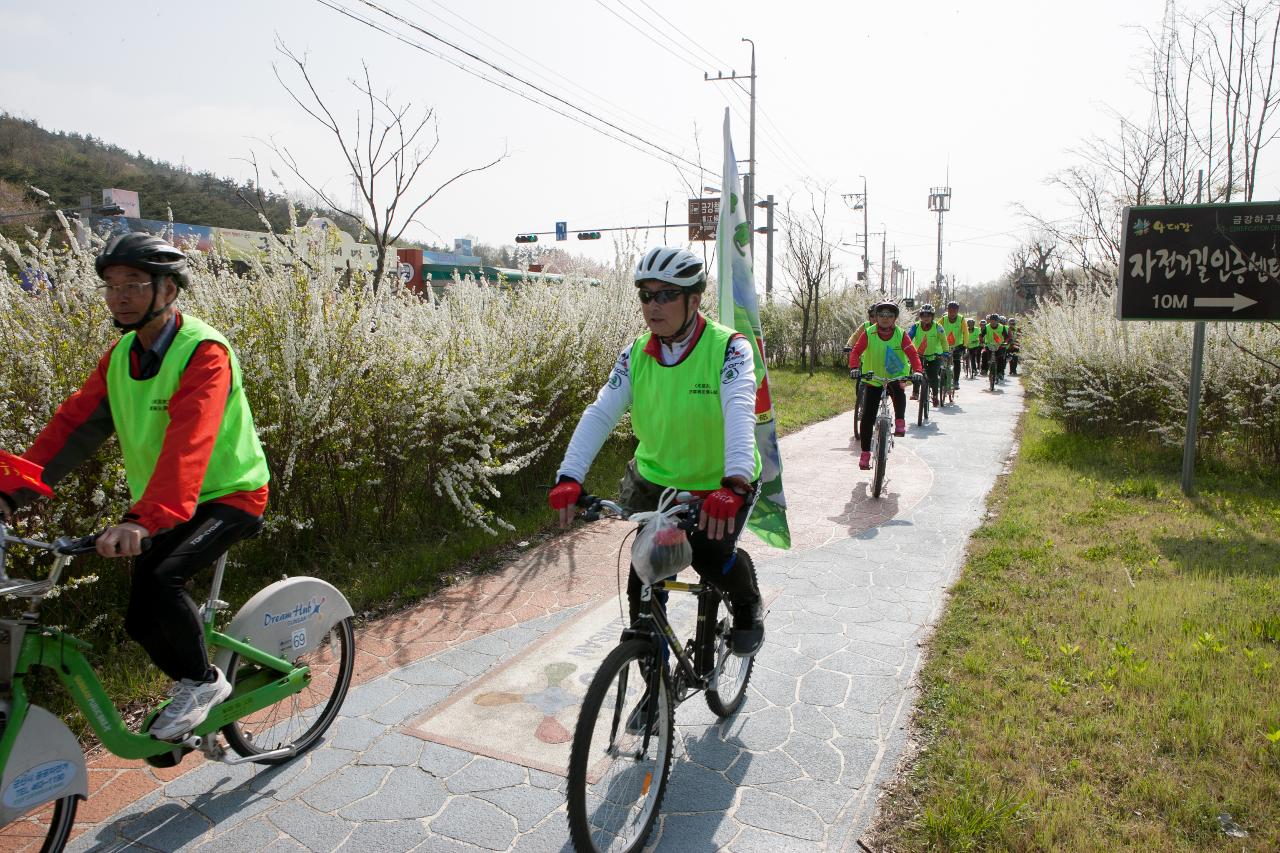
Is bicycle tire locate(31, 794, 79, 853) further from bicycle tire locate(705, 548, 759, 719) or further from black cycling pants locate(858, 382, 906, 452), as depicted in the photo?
black cycling pants locate(858, 382, 906, 452)

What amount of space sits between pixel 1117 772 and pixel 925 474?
642 cm

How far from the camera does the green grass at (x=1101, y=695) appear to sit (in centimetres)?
286

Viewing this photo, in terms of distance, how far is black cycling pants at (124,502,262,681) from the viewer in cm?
262

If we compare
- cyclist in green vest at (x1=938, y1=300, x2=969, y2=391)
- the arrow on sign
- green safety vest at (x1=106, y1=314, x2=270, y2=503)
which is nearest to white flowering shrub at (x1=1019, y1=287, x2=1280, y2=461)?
the arrow on sign

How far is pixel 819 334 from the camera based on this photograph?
30297 mm

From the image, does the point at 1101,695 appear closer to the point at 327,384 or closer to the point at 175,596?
the point at 175,596

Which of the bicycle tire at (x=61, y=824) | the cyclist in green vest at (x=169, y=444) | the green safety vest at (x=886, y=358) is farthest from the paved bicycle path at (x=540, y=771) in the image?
the green safety vest at (x=886, y=358)

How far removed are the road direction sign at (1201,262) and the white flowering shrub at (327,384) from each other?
20.3 feet

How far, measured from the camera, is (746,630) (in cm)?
341

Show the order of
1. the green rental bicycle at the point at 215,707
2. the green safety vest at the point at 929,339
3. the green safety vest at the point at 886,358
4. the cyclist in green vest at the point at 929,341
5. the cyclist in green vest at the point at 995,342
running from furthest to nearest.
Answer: the cyclist in green vest at the point at 995,342 < the green safety vest at the point at 929,339 < the cyclist in green vest at the point at 929,341 < the green safety vest at the point at 886,358 < the green rental bicycle at the point at 215,707

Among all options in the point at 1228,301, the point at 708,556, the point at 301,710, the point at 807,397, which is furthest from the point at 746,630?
the point at 807,397

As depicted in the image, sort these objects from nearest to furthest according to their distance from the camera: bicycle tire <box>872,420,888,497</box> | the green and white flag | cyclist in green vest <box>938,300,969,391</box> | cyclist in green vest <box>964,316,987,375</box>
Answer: the green and white flag
bicycle tire <box>872,420,888,497</box>
cyclist in green vest <box>938,300,969,391</box>
cyclist in green vest <box>964,316,987,375</box>

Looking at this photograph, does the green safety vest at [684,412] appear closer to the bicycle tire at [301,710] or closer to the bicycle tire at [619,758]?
the bicycle tire at [619,758]

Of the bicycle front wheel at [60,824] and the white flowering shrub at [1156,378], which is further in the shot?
the white flowering shrub at [1156,378]
